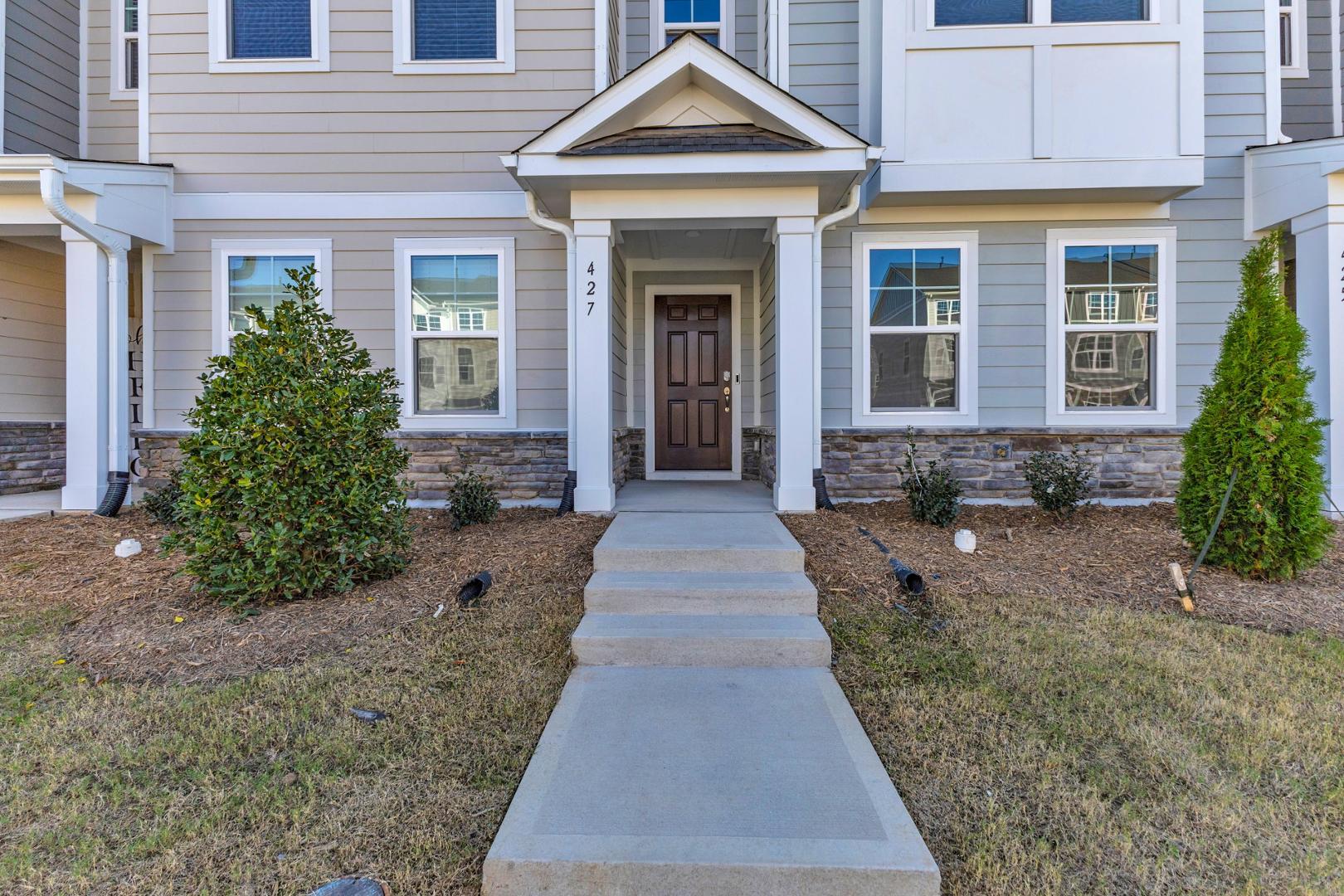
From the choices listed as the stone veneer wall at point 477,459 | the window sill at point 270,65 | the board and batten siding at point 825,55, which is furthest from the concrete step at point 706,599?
the window sill at point 270,65

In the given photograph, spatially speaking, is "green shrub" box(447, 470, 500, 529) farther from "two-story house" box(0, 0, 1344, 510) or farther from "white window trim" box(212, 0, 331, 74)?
"white window trim" box(212, 0, 331, 74)

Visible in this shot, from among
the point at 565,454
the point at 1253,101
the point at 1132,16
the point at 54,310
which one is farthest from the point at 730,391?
the point at 54,310

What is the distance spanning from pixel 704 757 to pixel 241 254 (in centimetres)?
631

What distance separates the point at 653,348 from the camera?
7289mm

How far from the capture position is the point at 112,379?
5.82 metres

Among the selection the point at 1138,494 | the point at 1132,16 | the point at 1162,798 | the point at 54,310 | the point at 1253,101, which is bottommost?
the point at 1162,798

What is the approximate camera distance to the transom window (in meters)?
5.99

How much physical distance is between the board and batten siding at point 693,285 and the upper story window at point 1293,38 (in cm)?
584

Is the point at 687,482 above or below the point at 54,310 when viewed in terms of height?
below

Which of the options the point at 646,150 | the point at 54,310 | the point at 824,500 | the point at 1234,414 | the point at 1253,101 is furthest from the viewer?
the point at 54,310

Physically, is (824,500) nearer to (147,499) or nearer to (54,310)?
(147,499)

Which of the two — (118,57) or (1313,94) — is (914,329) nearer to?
(1313,94)

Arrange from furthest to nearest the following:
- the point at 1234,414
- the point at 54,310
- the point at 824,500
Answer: the point at 54,310 < the point at 824,500 < the point at 1234,414

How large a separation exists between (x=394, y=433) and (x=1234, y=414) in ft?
20.7
